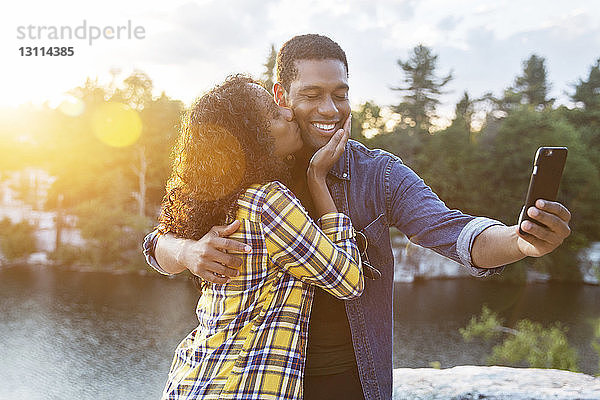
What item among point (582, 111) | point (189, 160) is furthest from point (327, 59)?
point (582, 111)

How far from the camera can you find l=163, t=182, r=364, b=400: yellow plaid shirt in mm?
1048

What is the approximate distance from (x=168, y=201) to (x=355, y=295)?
54cm

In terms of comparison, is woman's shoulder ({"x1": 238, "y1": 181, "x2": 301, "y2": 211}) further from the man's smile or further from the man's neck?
the man's smile

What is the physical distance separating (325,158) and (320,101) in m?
0.21

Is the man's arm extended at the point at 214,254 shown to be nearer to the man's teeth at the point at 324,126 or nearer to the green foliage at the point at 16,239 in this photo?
the man's teeth at the point at 324,126

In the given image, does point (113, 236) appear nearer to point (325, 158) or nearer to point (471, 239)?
point (325, 158)

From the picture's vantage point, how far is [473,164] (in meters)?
25.6

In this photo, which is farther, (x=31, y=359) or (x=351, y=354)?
(x=31, y=359)

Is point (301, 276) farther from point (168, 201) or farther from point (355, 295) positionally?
point (168, 201)

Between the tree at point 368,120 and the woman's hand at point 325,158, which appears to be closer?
the woman's hand at point 325,158

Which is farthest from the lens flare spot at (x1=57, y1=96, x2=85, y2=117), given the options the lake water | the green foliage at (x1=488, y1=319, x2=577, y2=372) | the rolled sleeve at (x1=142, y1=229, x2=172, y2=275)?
the rolled sleeve at (x1=142, y1=229, x2=172, y2=275)

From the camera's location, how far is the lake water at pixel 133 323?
13.6 m

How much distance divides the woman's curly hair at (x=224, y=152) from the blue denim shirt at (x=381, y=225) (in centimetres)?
22

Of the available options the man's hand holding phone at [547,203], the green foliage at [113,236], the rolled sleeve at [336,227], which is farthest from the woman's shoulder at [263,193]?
the green foliage at [113,236]
